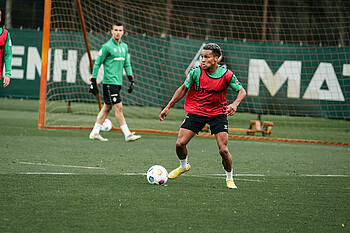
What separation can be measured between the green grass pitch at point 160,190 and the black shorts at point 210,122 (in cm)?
63

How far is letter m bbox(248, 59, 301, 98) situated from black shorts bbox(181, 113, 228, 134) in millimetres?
10347

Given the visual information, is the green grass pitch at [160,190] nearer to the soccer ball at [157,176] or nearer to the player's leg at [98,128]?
the soccer ball at [157,176]

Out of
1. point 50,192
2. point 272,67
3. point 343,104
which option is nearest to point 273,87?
point 272,67

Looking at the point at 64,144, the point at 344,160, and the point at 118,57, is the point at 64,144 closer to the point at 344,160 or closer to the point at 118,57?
the point at 118,57

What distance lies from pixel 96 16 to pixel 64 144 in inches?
344

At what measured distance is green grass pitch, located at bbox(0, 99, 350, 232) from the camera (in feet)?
14.3

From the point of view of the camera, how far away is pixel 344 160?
30.3ft

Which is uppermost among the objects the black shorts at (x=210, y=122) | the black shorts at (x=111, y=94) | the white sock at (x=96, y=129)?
the black shorts at (x=210, y=122)

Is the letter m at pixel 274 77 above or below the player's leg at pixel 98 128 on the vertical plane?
above

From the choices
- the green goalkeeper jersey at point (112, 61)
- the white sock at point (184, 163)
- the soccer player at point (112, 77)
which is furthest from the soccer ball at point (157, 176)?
the green goalkeeper jersey at point (112, 61)

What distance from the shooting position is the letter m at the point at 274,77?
54.2 feet

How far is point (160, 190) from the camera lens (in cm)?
582

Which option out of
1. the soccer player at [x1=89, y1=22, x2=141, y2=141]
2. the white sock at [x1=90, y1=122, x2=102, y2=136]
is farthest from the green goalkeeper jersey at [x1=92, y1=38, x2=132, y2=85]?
the white sock at [x1=90, y1=122, x2=102, y2=136]

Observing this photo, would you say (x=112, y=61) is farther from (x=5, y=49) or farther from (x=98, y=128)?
(x=5, y=49)
